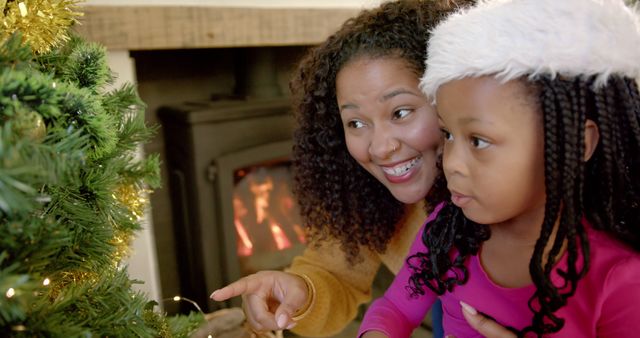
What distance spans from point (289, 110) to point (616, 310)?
1.22 metres

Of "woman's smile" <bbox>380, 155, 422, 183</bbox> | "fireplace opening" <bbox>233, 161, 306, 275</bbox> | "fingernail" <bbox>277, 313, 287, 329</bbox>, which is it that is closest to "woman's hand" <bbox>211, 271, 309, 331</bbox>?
"fingernail" <bbox>277, 313, 287, 329</bbox>

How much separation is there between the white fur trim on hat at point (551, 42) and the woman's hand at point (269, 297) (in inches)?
19.3

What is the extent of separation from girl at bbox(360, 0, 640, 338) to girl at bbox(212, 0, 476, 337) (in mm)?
219

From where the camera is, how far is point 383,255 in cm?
121

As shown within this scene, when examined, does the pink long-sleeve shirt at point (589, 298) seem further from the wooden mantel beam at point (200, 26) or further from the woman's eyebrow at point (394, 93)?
the wooden mantel beam at point (200, 26)

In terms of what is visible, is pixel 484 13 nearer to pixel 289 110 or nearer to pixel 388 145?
pixel 388 145

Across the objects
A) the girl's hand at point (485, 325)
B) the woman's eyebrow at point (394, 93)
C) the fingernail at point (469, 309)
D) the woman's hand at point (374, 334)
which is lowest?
the woman's hand at point (374, 334)

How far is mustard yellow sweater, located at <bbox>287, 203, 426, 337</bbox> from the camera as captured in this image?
3.70 ft

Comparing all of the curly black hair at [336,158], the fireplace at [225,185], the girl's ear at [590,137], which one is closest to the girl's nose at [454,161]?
the girl's ear at [590,137]

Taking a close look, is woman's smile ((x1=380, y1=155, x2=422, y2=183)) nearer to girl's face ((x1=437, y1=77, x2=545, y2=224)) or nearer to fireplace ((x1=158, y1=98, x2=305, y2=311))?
girl's face ((x1=437, y1=77, x2=545, y2=224))

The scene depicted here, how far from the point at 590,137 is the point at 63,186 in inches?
24.6

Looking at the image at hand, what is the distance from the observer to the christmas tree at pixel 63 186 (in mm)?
431

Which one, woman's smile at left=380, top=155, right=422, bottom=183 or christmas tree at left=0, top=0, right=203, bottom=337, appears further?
woman's smile at left=380, top=155, right=422, bottom=183

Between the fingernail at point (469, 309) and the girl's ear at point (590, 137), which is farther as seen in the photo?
the fingernail at point (469, 309)
